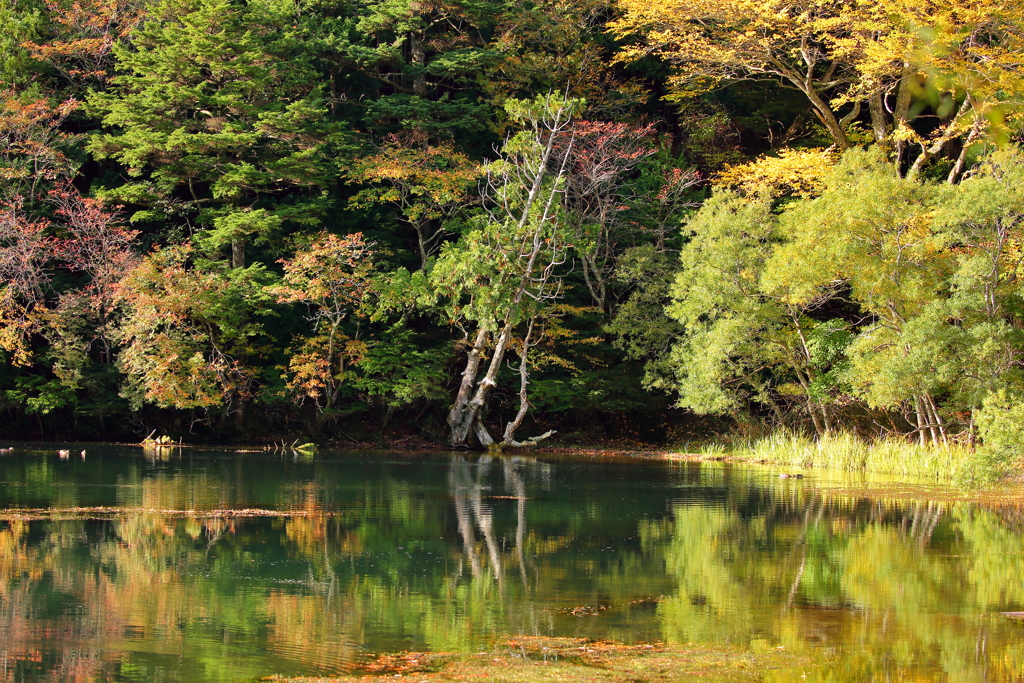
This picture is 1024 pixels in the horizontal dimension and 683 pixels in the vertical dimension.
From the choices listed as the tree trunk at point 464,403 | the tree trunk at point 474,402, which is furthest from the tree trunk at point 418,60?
the tree trunk at point 474,402

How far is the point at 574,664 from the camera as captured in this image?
6.48 m

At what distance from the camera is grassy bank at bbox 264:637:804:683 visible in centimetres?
616

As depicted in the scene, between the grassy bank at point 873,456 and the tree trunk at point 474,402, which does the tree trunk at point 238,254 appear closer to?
the tree trunk at point 474,402

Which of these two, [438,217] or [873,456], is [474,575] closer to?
[873,456]

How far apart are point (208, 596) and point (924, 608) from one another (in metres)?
5.38

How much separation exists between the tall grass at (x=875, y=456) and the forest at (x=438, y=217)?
680mm

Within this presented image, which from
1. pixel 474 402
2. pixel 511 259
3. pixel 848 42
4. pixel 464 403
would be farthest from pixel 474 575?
pixel 848 42

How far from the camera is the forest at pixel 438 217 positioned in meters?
24.0

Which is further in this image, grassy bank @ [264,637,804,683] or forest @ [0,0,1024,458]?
forest @ [0,0,1024,458]

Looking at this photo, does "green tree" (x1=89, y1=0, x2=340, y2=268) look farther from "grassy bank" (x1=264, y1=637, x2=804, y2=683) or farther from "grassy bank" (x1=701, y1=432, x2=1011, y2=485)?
"grassy bank" (x1=264, y1=637, x2=804, y2=683)

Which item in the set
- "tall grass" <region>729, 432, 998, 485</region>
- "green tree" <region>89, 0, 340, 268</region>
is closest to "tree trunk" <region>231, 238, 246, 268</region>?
"green tree" <region>89, 0, 340, 268</region>

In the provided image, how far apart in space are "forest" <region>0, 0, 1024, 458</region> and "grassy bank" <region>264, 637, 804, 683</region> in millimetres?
15097

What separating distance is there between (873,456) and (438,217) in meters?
12.1

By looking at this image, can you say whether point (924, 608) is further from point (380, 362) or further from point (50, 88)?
point (50, 88)
